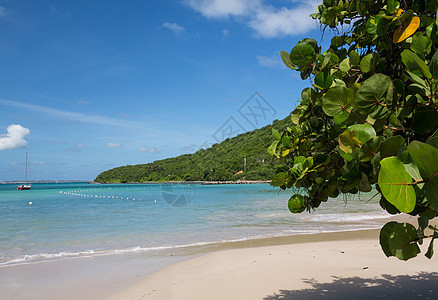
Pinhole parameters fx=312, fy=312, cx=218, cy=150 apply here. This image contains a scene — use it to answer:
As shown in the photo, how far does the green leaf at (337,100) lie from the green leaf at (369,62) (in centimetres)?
45

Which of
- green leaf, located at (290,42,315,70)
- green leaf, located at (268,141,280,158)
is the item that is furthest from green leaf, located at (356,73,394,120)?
green leaf, located at (268,141,280,158)

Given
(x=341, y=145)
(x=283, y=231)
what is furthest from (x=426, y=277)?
(x=283, y=231)

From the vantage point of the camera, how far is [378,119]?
1537 millimetres

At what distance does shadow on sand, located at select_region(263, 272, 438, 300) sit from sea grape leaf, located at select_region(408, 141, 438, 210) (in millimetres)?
3955

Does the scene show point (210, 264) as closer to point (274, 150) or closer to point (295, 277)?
point (295, 277)

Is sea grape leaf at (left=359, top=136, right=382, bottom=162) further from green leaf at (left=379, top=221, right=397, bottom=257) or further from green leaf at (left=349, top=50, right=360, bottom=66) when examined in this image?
green leaf at (left=349, top=50, right=360, bottom=66)

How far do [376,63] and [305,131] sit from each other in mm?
758

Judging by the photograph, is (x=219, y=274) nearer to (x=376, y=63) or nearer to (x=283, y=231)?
(x=376, y=63)

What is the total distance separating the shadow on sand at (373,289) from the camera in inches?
174

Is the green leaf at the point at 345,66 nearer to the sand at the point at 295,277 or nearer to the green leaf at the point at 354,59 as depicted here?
the green leaf at the point at 354,59

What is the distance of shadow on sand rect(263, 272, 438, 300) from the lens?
14.5ft

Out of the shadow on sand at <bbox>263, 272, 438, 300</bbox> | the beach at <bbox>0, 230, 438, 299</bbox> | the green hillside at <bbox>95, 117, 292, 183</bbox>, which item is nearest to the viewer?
the shadow on sand at <bbox>263, 272, 438, 300</bbox>

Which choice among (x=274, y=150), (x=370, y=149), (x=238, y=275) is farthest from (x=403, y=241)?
(x=238, y=275)

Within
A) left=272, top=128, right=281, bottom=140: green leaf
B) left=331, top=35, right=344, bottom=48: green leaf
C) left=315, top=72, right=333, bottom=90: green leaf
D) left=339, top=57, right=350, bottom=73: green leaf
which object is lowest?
left=272, top=128, right=281, bottom=140: green leaf
